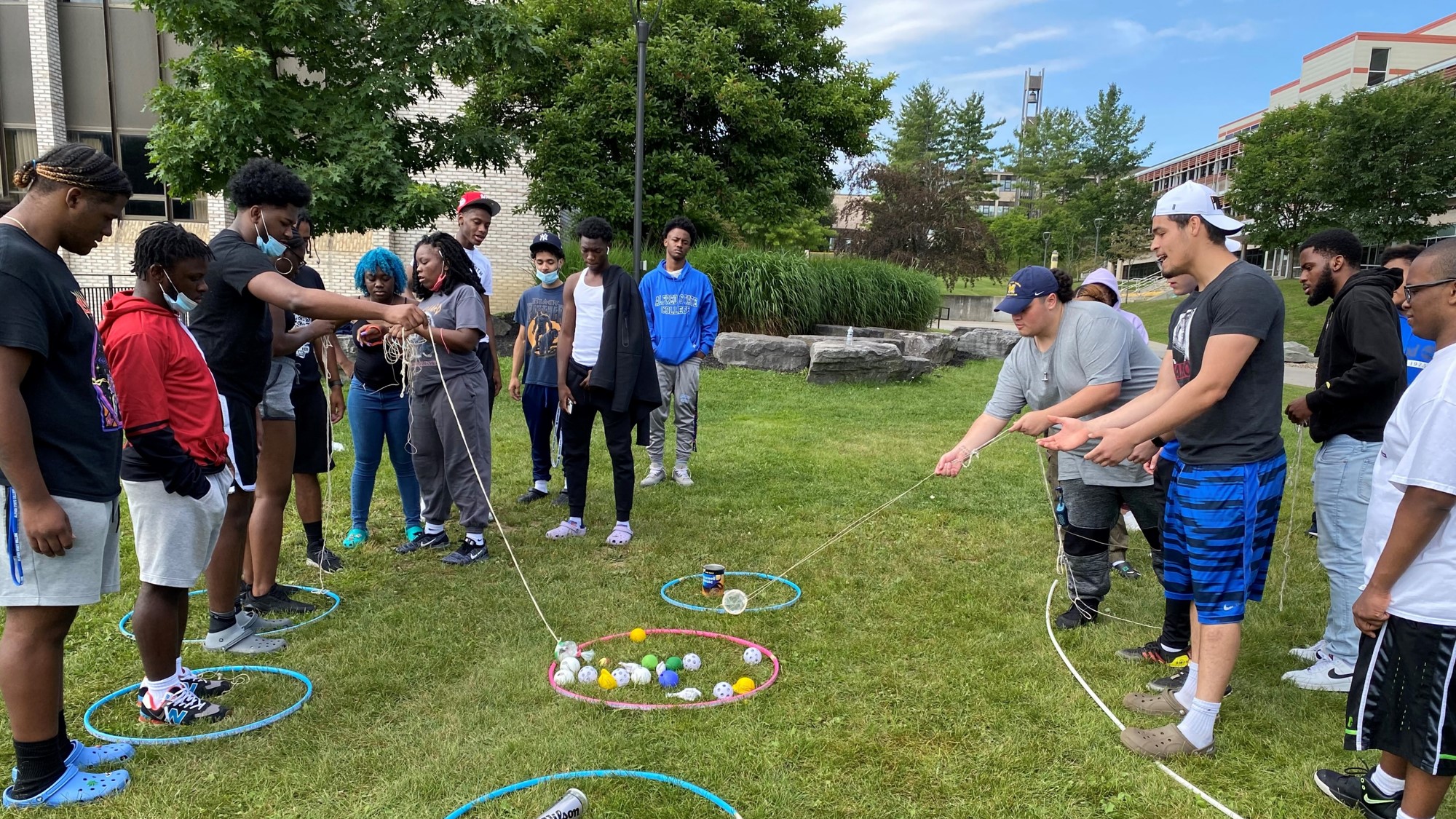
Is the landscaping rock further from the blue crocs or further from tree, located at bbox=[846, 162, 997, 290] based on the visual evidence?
the blue crocs

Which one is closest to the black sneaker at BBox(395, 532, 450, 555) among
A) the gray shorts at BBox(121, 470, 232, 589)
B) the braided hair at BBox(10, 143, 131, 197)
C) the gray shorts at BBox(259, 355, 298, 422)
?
the gray shorts at BBox(259, 355, 298, 422)

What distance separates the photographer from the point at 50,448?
2.40 metres

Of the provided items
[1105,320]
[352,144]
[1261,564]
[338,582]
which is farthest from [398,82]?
[1261,564]

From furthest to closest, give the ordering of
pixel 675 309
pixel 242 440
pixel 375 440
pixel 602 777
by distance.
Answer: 1. pixel 675 309
2. pixel 375 440
3. pixel 242 440
4. pixel 602 777

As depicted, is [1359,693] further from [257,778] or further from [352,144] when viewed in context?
[352,144]

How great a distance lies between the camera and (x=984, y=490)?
22.5ft

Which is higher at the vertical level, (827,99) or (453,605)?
(827,99)

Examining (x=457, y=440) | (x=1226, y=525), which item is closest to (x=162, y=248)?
(x=457, y=440)

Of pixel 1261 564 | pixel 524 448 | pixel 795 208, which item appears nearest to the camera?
pixel 1261 564

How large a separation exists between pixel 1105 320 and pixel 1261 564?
1.25 m

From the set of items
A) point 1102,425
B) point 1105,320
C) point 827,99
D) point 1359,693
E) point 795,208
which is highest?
point 827,99

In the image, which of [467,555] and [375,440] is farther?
[375,440]

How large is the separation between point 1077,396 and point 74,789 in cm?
396

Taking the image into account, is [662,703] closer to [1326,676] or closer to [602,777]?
[602,777]
